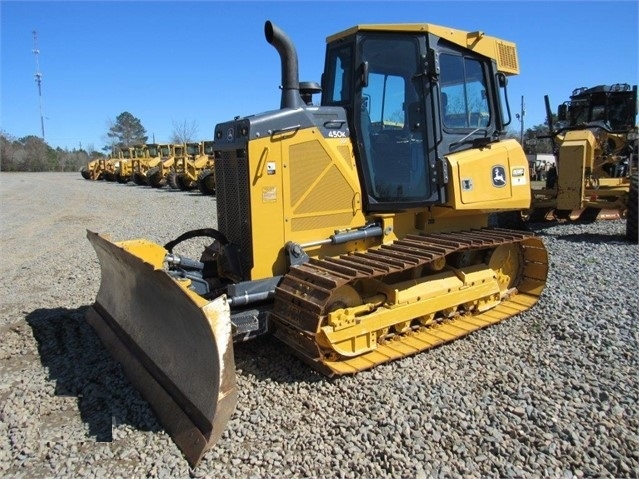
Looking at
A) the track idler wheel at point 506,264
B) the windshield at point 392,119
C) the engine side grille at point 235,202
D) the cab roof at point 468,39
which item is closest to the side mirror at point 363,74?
the windshield at point 392,119

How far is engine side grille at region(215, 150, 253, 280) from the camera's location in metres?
4.58

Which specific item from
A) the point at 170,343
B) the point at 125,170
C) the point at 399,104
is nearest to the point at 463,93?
the point at 399,104

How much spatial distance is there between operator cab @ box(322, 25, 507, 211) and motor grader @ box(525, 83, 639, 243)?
5869 mm

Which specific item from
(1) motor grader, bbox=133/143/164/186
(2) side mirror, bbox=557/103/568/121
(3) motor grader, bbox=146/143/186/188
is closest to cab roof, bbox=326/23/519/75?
(2) side mirror, bbox=557/103/568/121

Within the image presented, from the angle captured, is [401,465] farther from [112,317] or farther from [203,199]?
[203,199]

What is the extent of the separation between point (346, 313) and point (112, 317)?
235 centimetres

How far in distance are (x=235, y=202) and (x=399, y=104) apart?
1.86m

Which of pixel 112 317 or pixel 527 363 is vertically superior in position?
pixel 112 317

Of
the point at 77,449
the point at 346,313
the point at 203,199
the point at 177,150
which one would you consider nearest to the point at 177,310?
the point at 77,449

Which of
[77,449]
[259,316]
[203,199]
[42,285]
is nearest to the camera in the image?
[77,449]

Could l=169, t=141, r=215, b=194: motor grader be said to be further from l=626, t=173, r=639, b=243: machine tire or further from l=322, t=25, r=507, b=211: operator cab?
l=322, t=25, r=507, b=211: operator cab

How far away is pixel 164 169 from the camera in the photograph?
2825 centimetres

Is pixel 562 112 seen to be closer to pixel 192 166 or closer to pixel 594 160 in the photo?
pixel 594 160

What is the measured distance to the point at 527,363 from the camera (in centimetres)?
439
